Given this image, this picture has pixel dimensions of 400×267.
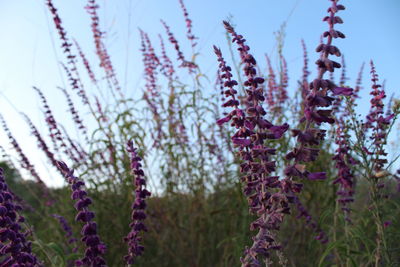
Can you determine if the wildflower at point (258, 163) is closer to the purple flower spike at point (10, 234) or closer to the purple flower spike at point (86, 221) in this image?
the purple flower spike at point (86, 221)

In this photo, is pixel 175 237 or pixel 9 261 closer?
pixel 9 261

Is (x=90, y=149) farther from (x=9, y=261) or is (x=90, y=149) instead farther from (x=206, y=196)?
(x=9, y=261)

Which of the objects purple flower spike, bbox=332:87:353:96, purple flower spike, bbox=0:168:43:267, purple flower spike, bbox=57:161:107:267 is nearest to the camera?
purple flower spike, bbox=332:87:353:96

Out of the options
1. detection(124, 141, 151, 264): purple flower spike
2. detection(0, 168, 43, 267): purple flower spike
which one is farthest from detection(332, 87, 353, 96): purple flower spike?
detection(0, 168, 43, 267): purple flower spike

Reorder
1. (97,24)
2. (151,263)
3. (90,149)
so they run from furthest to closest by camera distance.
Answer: (97,24) < (90,149) < (151,263)

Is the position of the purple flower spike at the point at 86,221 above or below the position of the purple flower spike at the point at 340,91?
below

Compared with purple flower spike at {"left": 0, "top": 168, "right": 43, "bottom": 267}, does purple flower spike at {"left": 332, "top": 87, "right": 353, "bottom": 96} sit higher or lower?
higher

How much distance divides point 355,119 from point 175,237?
2663 millimetres

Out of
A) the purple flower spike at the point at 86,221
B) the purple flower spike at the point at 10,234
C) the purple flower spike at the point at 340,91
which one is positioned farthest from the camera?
the purple flower spike at the point at 86,221

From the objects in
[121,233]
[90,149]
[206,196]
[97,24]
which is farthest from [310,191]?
[97,24]

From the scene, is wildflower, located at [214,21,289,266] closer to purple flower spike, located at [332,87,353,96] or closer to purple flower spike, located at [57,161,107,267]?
purple flower spike, located at [332,87,353,96]

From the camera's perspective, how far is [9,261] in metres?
1.64

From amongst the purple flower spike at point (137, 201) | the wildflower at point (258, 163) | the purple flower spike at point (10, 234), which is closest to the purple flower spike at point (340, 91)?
the wildflower at point (258, 163)

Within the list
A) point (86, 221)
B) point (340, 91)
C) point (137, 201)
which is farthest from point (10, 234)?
point (340, 91)
